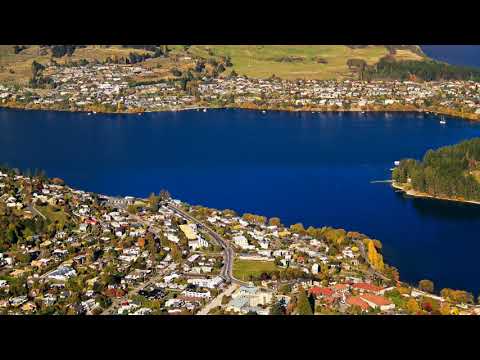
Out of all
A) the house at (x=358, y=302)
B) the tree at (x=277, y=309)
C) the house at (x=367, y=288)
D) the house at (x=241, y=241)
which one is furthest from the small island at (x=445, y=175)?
the tree at (x=277, y=309)

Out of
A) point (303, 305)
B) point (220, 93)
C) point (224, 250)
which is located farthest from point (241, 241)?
point (220, 93)

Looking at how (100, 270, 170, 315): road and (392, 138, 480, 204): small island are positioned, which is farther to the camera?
(392, 138, 480, 204): small island

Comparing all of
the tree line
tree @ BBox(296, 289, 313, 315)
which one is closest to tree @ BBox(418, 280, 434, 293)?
tree @ BBox(296, 289, 313, 315)

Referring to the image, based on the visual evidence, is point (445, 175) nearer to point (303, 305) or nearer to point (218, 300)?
point (303, 305)

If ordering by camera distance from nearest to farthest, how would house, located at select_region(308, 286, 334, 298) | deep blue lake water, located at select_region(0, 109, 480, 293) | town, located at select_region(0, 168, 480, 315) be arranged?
town, located at select_region(0, 168, 480, 315) < house, located at select_region(308, 286, 334, 298) < deep blue lake water, located at select_region(0, 109, 480, 293)

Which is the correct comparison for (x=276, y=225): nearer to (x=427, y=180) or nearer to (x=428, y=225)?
(x=428, y=225)

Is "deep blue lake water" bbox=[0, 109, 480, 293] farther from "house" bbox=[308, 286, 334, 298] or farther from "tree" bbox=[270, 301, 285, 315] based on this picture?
"tree" bbox=[270, 301, 285, 315]

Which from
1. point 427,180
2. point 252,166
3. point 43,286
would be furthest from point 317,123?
point 43,286
